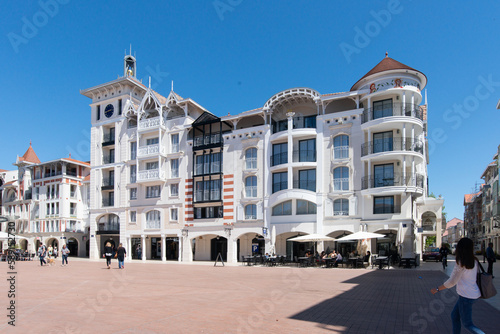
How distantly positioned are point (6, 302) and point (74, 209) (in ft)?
157

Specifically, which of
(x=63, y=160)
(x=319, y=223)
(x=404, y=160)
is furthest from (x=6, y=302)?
(x=63, y=160)

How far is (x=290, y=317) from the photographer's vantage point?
8.68 metres

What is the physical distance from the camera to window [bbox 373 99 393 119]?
3090 cm

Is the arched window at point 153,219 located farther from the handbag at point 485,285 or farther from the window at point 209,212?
the handbag at point 485,285

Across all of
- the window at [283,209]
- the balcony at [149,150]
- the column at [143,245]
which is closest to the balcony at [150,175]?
the balcony at [149,150]

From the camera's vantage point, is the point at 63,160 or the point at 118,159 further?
the point at 63,160

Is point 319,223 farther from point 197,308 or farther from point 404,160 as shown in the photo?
point 197,308

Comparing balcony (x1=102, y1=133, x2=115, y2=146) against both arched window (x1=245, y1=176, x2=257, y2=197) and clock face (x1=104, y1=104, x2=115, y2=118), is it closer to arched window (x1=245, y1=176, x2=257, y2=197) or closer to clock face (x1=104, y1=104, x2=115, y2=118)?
clock face (x1=104, y1=104, x2=115, y2=118)

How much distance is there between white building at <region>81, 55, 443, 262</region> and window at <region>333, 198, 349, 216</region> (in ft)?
0.27

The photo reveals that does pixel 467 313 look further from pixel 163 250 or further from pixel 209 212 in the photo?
pixel 163 250

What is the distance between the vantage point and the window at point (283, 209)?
33875 millimetres

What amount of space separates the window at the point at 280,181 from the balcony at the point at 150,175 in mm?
12487

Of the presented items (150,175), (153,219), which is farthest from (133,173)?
(153,219)

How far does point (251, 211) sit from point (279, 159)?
5.58m
